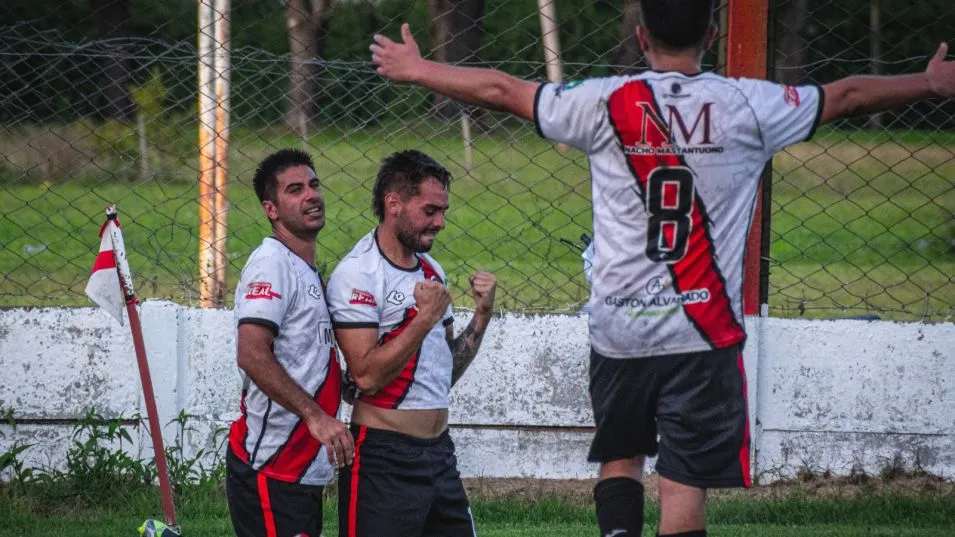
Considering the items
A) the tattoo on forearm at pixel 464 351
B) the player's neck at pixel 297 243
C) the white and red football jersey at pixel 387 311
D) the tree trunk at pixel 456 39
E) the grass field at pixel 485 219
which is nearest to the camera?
the white and red football jersey at pixel 387 311

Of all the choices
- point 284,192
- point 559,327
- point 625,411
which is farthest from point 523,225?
point 625,411

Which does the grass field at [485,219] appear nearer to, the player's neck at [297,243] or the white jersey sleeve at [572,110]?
the player's neck at [297,243]

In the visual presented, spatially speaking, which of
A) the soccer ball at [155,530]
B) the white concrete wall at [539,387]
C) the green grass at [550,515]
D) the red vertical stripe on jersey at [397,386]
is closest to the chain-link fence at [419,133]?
the white concrete wall at [539,387]

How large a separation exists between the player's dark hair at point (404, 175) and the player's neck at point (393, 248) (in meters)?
0.08

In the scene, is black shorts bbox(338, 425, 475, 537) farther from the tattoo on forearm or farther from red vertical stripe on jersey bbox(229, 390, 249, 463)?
the tattoo on forearm

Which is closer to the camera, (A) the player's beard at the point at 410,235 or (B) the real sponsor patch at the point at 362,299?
(B) the real sponsor patch at the point at 362,299

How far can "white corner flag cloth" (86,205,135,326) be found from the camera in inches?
197

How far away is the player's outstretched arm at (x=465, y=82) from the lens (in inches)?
133

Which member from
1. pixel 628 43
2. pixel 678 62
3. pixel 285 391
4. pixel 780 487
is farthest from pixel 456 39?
pixel 678 62

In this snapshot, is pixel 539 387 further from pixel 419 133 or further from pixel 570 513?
pixel 419 133

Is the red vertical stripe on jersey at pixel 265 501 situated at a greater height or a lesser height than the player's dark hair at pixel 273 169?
lesser

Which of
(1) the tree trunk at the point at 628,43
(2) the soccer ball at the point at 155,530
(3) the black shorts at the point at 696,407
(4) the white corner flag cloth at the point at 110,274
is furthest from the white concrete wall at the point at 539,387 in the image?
(3) the black shorts at the point at 696,407

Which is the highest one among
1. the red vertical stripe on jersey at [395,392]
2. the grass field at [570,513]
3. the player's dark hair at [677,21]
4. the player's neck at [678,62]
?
the player's dark hair at [677,21]

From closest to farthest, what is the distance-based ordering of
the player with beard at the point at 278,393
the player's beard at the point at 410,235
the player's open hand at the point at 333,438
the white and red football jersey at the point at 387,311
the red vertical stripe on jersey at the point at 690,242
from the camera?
the red vertical stripe on jersey at the point at 690,242 < the player's open hand at the point at 333,438 < the player with beard at the point at 278,393 < the white and red football jersey at the point at 387,311 < the player's beard at the point at 410,235
